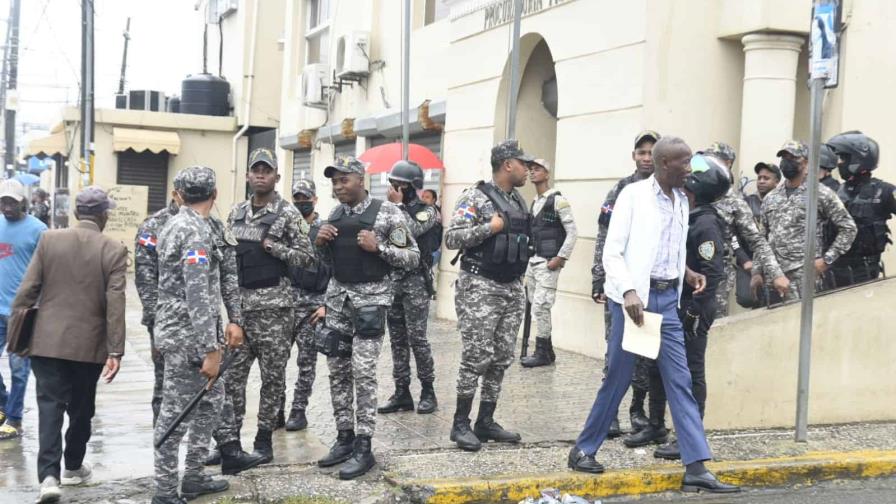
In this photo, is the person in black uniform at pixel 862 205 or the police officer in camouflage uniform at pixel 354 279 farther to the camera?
the person in black uniform at pixel 862 205

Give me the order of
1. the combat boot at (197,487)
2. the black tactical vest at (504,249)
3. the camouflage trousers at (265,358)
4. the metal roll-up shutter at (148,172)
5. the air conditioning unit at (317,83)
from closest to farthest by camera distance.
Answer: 1. the combat boot at (197,487)
2. the camouflage trousers at (265,358)
3. the black tactical vest at (504,249)
4. the air conditioning unit at (317,83)
5. the metal roll-up shutter at (148,172)

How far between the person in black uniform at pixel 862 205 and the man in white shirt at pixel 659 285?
2464 millimetres

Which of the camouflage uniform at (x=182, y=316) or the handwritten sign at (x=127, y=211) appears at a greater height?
the handwritten sign at (x=127, y=211)

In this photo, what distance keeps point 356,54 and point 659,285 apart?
489 inches

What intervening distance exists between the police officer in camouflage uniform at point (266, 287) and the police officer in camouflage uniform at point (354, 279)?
0.23 metres

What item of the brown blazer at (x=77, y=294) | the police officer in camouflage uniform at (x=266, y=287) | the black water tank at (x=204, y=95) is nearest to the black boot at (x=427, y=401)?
the police officer in camouflage uniform at (x=266, y=287)

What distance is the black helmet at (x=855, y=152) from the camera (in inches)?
299

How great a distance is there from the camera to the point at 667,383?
18.8 ft

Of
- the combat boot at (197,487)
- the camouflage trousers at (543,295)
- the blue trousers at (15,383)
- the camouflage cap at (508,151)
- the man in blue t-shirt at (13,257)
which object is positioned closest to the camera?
the combat boot at (197,487)

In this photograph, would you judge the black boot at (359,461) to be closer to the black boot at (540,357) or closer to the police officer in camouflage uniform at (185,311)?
the police officer in camouflage uniform at (185,311)

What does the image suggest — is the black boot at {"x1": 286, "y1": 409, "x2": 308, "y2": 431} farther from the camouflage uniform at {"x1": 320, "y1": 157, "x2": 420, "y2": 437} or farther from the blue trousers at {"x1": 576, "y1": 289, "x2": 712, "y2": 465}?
the blue trousers at {"x1": 576, "y1": 289, "x2": 712, "y2": 465}

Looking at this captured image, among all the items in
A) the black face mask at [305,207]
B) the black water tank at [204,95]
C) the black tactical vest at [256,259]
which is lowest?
the black tactical vest at [256,259]

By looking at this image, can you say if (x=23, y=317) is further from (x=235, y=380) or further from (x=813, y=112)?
(x=813, y=112)

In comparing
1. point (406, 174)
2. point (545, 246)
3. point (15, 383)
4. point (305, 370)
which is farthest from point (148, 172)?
point (305, 370)
